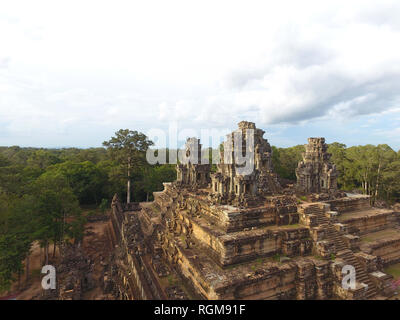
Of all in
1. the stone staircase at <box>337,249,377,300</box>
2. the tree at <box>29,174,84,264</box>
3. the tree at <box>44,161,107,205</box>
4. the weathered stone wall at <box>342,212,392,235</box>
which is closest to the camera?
the stone staircase at <box>337,249,377,300</box>

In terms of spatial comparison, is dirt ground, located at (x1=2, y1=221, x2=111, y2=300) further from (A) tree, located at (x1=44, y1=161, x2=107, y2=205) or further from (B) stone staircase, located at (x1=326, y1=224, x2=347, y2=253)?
(B) stone staircase, located at (x1=326, y1=224, x2=347, y2=253)

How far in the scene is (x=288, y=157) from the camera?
132ft

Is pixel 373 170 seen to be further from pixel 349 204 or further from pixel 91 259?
pixel 91 259

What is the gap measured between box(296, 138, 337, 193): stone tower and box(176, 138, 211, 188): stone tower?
27.7ft

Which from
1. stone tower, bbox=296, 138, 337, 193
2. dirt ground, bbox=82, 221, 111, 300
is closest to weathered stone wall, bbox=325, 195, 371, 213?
stone tower, bbox=296, 138, 337, 193

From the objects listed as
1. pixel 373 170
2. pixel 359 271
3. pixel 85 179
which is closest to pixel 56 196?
pixel 85 179

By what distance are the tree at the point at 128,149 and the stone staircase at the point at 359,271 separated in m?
26.2

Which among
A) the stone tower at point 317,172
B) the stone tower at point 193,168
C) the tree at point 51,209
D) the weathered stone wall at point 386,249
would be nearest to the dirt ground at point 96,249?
the tree at point 51,209

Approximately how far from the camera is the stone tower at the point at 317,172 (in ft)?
57.9

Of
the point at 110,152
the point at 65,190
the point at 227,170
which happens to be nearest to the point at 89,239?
the point at 65,190

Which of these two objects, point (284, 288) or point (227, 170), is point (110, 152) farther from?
point (284, 288)

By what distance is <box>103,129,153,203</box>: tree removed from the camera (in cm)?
3105

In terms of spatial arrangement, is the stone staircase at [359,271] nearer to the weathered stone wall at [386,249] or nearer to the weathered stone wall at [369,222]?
the weathered stone wall at [386,249]

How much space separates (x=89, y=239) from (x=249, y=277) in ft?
62.9
